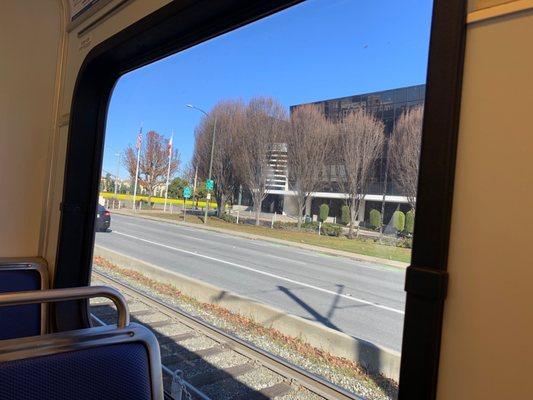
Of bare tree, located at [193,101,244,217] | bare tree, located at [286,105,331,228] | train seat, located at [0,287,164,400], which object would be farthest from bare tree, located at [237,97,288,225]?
train seat, located at [0,287,164,400]

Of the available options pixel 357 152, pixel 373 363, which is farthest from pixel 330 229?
pixel 373 363

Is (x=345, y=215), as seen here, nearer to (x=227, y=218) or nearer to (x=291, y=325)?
(x=291, y=325)

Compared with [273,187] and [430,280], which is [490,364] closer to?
[430,280]

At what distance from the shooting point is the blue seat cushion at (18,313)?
2298 millimetres

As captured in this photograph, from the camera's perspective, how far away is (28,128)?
115 inches

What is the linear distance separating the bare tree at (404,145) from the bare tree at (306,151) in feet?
3.83

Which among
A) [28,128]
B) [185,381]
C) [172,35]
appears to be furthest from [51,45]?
[185,381]

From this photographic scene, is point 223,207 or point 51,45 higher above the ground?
point 51,45

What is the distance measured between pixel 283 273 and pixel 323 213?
4.01 metres

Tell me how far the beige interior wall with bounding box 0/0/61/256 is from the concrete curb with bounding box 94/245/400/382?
2.53 metres

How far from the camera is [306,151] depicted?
361 centimetres

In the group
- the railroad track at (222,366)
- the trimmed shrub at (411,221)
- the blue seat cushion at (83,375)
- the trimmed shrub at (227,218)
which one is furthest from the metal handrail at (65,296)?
the trimmed shrub at (227,218)

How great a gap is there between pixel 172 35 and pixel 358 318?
11.6ft

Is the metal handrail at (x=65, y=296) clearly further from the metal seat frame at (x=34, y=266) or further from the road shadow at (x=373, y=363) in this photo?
the road shadow at (x=373, y=363)
